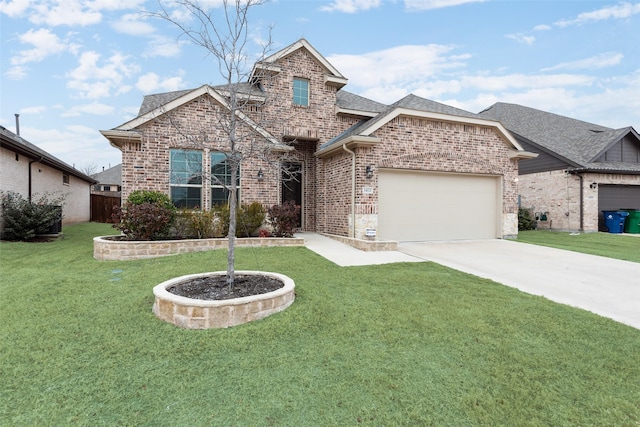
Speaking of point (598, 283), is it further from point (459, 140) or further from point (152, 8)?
point (152, 8)

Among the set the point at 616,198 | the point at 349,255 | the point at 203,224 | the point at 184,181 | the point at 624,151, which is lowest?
the point at 349,255

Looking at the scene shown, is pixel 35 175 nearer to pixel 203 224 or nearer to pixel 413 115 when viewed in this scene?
pixel 203 224

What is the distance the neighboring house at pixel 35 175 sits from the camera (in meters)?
11.1

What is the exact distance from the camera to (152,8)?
449 centimetres

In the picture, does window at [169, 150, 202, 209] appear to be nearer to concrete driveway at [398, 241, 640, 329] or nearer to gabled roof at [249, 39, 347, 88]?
gabled roof at [249, 39, 347, 88]

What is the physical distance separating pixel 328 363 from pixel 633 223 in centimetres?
1949

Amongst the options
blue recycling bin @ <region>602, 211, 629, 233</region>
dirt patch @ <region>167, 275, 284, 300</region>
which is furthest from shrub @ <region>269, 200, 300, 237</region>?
blue recycling bin @ <region>602, 211, 629, 233</region>

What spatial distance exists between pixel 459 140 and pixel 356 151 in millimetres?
3990

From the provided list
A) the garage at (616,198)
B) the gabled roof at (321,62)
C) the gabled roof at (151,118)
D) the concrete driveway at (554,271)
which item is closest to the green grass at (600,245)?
the concrete driveway at (554,271)

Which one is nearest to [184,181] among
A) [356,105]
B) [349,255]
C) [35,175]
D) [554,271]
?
[349,255]

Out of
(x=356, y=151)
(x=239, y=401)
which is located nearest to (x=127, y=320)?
(x=239, y=401)

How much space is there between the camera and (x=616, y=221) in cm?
1477

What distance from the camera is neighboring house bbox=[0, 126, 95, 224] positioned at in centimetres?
1108

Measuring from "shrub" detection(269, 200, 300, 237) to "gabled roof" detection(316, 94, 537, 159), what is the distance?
2.70m
